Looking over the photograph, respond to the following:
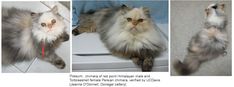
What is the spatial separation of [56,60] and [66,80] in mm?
72

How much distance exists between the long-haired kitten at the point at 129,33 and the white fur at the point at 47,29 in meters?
0.06

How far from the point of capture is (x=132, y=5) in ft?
3.18

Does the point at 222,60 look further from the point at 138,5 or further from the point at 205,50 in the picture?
the point at 138,5

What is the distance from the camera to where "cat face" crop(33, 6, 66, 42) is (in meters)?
0.99

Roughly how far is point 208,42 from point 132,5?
0.86 feet

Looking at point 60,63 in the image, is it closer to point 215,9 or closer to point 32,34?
point 32,34

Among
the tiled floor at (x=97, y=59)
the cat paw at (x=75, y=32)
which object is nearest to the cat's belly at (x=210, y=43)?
the tiled floor at (x=97, y=59)

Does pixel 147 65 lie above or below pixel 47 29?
below

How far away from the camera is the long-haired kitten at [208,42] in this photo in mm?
944

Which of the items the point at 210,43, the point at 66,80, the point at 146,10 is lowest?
the point at 66,80

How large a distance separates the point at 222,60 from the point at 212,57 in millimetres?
32

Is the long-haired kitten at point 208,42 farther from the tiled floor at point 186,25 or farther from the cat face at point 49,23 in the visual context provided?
the cat face at point 49,23

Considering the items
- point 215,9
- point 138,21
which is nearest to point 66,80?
point 138,21

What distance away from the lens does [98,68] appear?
0.97m
